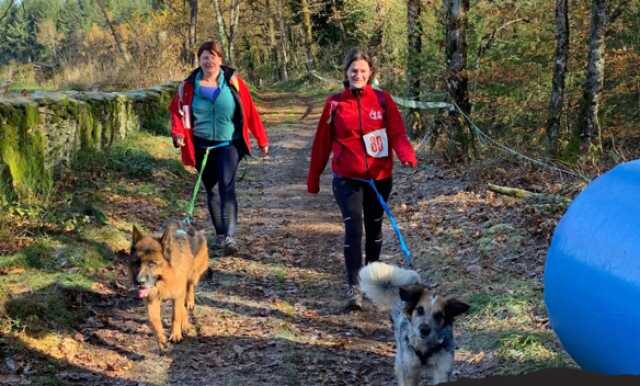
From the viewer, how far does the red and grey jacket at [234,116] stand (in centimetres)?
728

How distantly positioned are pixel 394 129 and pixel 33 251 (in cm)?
405

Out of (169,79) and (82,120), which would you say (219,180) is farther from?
(169,79)

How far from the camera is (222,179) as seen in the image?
24.5 feet

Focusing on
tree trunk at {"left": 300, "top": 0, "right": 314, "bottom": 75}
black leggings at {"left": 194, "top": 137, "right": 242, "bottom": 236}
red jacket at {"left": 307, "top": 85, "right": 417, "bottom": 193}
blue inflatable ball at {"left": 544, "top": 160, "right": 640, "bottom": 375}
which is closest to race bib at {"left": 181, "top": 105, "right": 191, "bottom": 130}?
black leggings at {"left": 194, "top": 137, "right": 242, "bottom": 236}

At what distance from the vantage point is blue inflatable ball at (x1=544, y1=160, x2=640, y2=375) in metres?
3.04

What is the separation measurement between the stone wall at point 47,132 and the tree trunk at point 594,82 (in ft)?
26.6

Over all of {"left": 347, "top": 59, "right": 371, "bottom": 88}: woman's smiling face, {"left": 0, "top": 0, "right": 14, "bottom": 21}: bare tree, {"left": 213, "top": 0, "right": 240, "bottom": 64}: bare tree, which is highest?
{"left": 213, "top": 0, "right": 240, "bottom": 64}: bare tree

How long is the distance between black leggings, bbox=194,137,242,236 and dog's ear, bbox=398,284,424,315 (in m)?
3.81

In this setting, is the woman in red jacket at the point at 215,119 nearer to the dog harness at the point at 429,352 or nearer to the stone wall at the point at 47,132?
the stone wall at the point at 47,132

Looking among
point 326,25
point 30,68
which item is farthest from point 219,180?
point 326,25

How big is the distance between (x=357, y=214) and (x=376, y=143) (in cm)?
73

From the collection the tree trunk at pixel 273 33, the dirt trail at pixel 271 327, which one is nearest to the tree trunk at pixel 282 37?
the tree trunk at pixel 273 33

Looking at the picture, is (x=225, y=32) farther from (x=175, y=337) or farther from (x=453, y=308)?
(x=453, y=308)

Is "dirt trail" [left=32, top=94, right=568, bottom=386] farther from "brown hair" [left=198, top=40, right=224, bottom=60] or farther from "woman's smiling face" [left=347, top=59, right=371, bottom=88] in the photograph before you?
"brown hair" [left=198, top=40, right=224, bottom=60]
